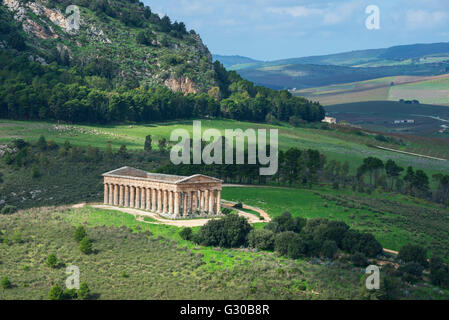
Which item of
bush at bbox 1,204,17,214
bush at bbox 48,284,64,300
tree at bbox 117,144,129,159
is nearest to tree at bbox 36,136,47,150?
tree at bbox 117,144,129,159

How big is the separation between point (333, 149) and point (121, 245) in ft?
302

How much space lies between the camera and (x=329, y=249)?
82500 mm

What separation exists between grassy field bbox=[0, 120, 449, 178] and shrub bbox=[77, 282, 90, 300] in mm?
76038

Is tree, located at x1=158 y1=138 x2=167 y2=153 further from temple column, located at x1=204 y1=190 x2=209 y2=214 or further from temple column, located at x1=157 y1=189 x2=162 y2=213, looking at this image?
temple column, located at x1=204 y1=190 x2=209 y2=214

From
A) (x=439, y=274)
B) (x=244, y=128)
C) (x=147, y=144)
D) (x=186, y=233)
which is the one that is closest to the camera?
(x=439, y=274)

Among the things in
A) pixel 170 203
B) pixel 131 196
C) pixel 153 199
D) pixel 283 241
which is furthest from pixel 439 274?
pixel 131 196

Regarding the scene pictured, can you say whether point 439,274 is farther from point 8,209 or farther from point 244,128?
point 244,128

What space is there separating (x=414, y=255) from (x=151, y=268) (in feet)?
96.8

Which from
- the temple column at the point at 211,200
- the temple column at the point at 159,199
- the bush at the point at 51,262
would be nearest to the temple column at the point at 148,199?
the temple column at the point at 159,199

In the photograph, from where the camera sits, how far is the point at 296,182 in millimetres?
135125

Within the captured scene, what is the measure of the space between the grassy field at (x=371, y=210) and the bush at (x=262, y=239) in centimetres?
1571

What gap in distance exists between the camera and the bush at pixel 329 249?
8250cm

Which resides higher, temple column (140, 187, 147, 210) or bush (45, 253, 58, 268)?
temple column (140, 187, 147, 210)

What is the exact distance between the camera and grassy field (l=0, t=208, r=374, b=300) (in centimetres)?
7056
